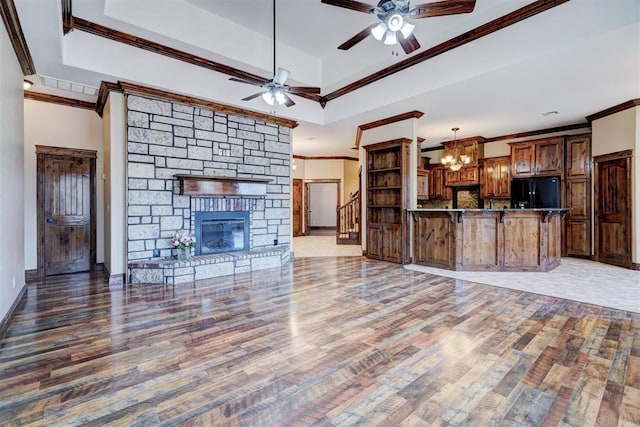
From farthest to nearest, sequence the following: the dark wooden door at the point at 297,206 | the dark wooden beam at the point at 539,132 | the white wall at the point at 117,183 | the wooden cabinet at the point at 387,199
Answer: the dark wooden door at the point at 297,206
the dark wooden beam at the point at 539,132
the wooden cabinet at the point at 387,199
the white wall at the point at 117,183

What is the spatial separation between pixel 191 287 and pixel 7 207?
217cm

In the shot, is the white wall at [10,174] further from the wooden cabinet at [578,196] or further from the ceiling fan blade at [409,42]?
the wooden cabinet at [578,196]

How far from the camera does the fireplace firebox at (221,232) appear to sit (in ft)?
17.7

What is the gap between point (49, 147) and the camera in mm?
5203

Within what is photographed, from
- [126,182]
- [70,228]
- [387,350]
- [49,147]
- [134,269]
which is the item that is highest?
[49,147]

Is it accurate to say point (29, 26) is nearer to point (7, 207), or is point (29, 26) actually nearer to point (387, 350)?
point (7, 207)

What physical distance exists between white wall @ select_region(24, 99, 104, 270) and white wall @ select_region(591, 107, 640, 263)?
960 centimetres

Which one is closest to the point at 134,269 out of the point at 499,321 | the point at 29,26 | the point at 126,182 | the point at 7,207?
the point at 126,182

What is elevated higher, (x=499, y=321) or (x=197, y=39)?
(x=197, y=39)

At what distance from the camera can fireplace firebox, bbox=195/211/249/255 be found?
5387 mm

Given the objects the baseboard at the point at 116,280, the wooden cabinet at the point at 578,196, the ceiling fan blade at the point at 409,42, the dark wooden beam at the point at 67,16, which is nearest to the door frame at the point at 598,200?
the wooden cabinet at the point at 578,196

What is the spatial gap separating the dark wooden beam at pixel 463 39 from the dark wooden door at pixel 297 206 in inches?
227

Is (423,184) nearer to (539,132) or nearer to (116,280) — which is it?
(539,132)

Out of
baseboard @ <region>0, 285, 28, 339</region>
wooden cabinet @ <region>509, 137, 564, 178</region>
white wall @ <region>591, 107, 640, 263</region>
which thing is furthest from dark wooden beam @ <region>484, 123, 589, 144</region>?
baseboard @ <region>0, 285, 28, 339</region>
